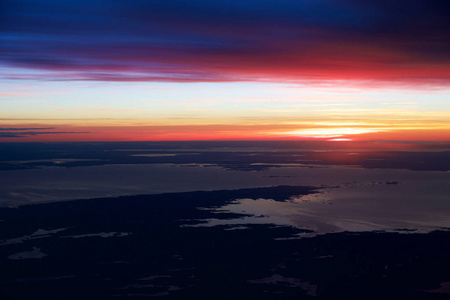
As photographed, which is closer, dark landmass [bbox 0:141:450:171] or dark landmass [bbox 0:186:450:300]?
dark landmass [bbox 0:186:450:300]

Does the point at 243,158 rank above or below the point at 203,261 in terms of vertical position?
above

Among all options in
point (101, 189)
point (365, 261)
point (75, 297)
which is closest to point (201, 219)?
point (365, 261)

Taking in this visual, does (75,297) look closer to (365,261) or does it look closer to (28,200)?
(365,261)

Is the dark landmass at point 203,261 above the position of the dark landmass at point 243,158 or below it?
below

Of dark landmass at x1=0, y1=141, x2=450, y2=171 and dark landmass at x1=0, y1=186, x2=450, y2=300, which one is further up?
dark landmass at x1=0, y1=141, x2=450, y2=171

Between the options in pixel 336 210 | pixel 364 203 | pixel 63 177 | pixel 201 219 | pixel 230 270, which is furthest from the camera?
pixel 63 177

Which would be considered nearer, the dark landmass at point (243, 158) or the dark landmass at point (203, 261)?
Result: the dark landmass at point (203, 261)

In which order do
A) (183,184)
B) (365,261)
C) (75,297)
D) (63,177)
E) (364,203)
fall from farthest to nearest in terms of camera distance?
(63,177)
(183,184)
(364,203)
(365,261)
(75,297)

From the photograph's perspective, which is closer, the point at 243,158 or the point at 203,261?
the point at 203,261
